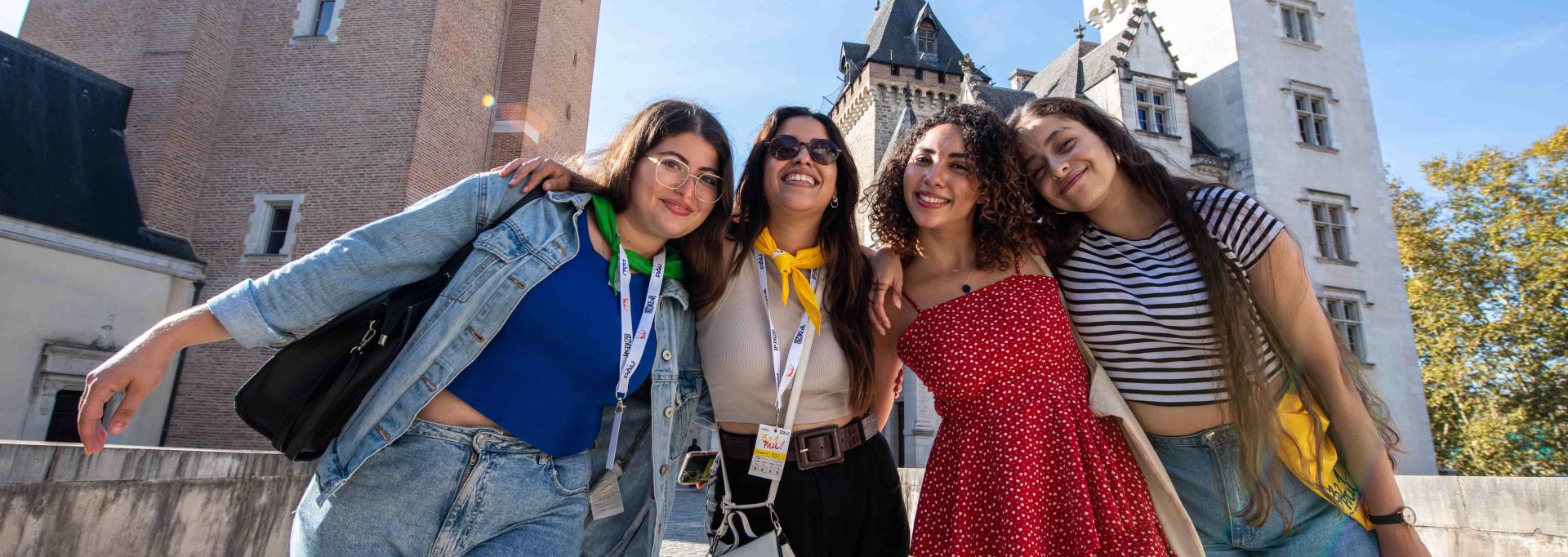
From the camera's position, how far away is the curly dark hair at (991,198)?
264 centimetres

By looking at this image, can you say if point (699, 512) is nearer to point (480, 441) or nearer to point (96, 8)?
point (480, 441)

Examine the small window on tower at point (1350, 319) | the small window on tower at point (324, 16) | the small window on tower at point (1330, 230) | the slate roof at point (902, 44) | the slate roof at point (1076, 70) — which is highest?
the slate roof at point (902, 44)

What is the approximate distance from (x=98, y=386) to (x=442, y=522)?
823 mm

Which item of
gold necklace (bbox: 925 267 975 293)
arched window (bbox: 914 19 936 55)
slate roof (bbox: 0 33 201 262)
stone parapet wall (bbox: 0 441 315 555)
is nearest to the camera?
gold necklace (bbox: 925 267 975 293)

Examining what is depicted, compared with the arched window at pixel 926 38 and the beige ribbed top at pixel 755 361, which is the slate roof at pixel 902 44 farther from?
the beige ribbed top at pixel 755 361

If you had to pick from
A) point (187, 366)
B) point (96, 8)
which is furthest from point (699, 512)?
point (96, 8)

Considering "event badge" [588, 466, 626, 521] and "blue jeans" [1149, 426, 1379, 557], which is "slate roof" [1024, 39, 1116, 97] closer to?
"blue jeans" [1149, 426, 1379, 557]

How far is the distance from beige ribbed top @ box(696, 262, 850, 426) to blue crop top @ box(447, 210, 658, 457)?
523 millimetres

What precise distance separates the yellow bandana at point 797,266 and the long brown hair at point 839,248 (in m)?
0.04

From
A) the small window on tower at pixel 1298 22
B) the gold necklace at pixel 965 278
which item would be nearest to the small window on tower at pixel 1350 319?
the small window on tower at pixel 1298 22

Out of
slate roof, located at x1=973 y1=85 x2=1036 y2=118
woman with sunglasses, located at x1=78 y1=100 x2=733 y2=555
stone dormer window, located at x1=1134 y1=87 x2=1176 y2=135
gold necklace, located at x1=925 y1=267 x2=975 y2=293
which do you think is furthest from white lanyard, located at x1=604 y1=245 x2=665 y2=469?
slate roof, located at x1=973 y1=85 x2=1036 y2=118

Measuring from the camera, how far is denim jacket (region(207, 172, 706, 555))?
1.88 metres

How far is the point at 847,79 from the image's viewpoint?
31.1 metres

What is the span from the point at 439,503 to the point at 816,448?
1.22 meters
